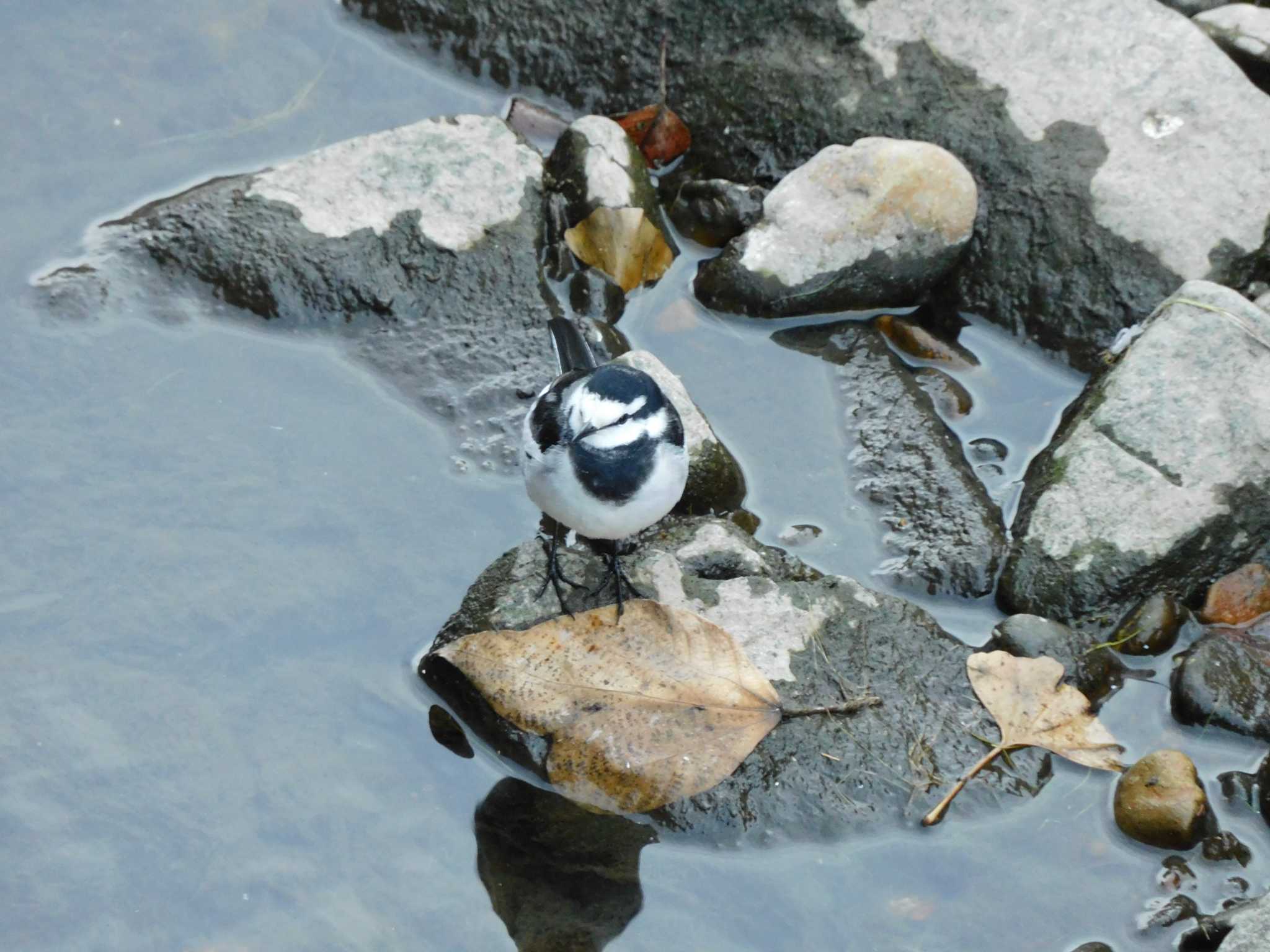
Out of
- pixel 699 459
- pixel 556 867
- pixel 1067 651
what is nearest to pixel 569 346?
pixel 699 459

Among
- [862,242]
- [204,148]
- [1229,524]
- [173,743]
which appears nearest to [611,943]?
[173,743]

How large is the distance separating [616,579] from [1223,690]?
2.19m

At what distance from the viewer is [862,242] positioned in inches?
234

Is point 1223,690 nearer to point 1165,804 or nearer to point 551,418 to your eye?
point 1165,804

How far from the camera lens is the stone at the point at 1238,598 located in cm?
508

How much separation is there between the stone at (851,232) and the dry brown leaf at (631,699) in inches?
79.6

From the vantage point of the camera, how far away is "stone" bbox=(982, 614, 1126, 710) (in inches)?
188

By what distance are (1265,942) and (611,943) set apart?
1.89 meters

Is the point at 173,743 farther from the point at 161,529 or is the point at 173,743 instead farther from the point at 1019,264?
the point at 1019,264

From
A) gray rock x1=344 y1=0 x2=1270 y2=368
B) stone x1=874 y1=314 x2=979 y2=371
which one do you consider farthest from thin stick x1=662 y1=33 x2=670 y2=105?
stone x1=874 y1=314 x2=979 y2=371

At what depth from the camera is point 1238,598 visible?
511 centimetres

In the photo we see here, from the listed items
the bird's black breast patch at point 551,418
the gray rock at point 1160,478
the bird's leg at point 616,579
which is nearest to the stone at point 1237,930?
the gray rock at point 1160,478

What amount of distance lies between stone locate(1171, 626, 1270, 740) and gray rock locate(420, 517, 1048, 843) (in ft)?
2.06

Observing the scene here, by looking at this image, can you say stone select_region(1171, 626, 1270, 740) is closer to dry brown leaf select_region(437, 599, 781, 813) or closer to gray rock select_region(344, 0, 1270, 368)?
dry brown leaf select_region(437, 599, 781, 813)
